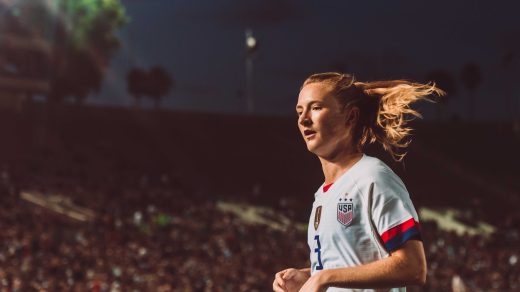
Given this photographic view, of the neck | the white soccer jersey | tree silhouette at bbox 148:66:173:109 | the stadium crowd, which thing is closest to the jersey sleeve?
the white soccer jersey

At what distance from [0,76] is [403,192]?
138 ft

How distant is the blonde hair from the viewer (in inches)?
96.4

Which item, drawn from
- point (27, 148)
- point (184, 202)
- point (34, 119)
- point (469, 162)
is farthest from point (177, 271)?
point (469, 162)

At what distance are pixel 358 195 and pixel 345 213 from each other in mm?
75

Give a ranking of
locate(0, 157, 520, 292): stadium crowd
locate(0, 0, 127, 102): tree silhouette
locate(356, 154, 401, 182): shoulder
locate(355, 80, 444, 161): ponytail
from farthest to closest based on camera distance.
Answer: locate(0, 0, 127, 102): tree silhouette → locate(0, 157, 520, 292): stadium crowd → locate(355, 80, 444, 161): ponytail → locate(356, 154, 401, 182): shoulder

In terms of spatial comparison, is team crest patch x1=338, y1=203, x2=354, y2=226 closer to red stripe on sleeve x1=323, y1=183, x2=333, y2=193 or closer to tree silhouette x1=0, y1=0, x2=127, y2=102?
red stripe on sleeve x1=323, y1=183, x2=333, y2=193

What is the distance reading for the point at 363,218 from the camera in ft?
7.45

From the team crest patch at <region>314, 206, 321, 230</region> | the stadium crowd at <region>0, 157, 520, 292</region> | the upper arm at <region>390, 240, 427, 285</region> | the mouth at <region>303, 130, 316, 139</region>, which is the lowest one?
the stadium crowd at <region>0, 157, 520, 292</region>

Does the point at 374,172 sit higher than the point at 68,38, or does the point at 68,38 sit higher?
the point at 68,38

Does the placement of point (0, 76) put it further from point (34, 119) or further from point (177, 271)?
point (177, 271)

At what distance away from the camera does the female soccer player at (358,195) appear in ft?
7.05

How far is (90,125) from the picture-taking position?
42125mm

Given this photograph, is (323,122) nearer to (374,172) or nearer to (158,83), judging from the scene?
(374,172)

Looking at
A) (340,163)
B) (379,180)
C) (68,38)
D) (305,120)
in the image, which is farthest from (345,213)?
(68,38)
